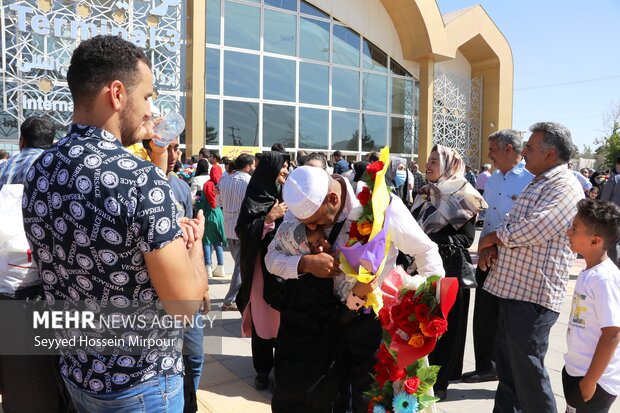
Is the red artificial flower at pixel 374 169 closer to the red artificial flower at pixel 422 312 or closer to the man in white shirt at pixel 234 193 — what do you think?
the red artificial flower at pixel 422 312

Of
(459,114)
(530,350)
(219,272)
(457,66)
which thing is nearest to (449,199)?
(530,350)

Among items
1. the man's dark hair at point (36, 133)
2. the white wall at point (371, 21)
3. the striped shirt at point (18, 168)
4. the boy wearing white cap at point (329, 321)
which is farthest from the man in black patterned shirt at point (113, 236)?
the white wall at point (371, 21)

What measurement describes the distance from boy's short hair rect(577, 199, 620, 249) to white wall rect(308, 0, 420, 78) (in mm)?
16783

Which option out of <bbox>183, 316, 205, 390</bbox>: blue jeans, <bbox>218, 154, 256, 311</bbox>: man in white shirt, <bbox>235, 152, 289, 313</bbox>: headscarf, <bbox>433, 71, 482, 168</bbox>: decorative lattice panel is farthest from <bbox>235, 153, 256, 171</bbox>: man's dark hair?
<bbox>433, 71, 482, 168</bbox>: decorative lattice panel

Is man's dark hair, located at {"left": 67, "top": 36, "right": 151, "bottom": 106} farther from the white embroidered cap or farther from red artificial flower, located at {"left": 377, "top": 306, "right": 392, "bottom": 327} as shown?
red artificial flower, located at {"left": 377, "top": 306, "right": 392, "bottom": 327}

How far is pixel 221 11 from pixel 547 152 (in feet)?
47.5

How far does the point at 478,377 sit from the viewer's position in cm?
402

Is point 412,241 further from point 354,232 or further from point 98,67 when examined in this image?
point 98,67

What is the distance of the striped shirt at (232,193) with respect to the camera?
5.78 metres

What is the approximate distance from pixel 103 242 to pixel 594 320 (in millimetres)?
2338

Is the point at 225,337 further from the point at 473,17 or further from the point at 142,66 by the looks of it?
the point at 473,17

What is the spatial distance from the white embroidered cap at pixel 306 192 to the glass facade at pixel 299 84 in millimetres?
13493

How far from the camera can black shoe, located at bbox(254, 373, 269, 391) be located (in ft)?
12.7

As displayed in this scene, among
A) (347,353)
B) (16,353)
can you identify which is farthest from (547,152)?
(16,353)
